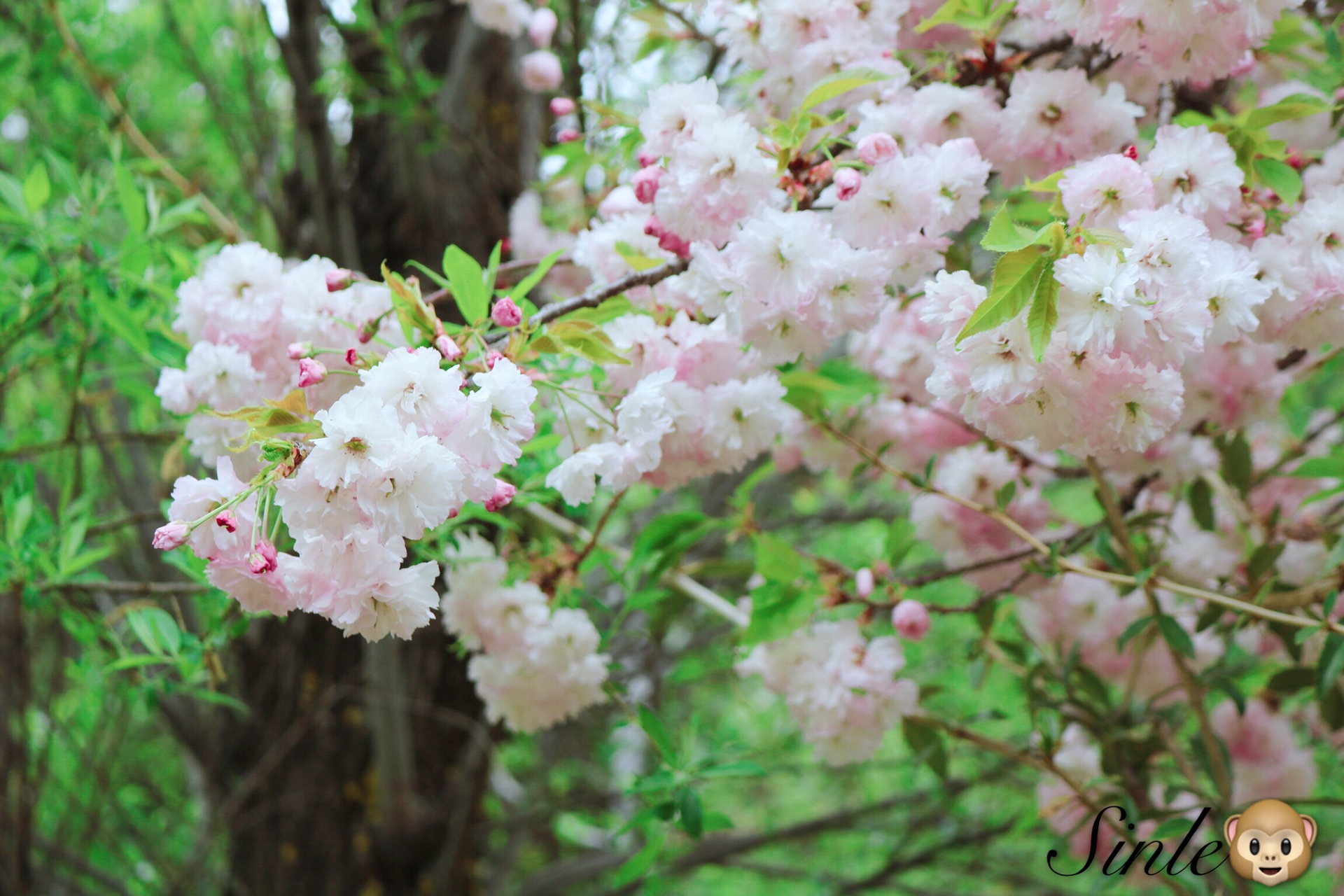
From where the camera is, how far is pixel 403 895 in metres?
1.77

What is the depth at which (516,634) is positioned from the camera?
1129 millimetres

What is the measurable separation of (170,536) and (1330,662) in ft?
3.62

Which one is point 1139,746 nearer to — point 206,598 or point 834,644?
point 834,644

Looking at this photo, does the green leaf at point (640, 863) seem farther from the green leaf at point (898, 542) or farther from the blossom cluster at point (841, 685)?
the green leaf at point (898, 542)

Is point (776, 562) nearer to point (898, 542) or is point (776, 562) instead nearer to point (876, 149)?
point (898, 542)

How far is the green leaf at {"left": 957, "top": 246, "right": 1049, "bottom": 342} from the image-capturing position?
649 millimetres

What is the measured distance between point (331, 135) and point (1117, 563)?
1487 millimetres

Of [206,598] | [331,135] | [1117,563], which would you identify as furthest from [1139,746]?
[331,135]

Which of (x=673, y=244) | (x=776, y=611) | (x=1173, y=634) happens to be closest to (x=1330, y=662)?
(x=1173, y=634)

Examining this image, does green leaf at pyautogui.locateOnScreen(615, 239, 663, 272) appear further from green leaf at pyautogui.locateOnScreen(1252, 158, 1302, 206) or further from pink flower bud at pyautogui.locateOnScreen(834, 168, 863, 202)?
green leaf at pyautogui.locateOnScreen(1252, 158, 1302, 206)

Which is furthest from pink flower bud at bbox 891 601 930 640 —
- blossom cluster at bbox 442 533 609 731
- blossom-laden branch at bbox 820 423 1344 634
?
blossom cluster at bbox 442 533 609 731

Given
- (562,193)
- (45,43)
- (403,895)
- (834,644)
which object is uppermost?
(45,43)

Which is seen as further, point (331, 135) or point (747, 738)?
point (747, 738)

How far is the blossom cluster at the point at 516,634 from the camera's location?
1119mm
